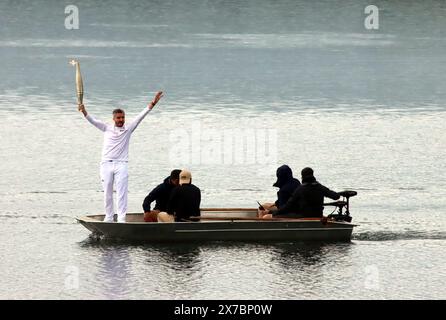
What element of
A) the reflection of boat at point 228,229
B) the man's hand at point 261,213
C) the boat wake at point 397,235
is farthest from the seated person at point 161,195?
the boat wake at point 397,235

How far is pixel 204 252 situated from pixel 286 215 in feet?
5.86

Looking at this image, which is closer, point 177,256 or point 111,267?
point 111,267

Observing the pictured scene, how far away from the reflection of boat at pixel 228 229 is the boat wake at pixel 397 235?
784mm

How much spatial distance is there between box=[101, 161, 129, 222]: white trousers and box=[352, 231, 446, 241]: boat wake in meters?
4.09

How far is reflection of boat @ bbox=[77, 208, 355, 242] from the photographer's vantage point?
24.0 m

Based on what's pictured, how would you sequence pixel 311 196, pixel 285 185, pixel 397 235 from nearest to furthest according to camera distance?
pixel 311 196
pixel 285 185
pixel 397 235

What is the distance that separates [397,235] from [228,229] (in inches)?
127

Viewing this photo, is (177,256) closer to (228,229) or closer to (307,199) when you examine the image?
(228,229)

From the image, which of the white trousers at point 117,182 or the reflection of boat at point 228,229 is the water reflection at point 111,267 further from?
the white trousers at point 117,182

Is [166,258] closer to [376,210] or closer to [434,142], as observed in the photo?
[376,210]

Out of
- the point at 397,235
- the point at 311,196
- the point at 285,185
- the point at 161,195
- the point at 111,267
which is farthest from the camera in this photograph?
the point at 397,235

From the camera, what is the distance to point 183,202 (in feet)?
79.5

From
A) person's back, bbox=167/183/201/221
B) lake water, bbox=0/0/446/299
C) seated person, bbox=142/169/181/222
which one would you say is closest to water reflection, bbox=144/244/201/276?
lake water, bbox=0/0/446/299

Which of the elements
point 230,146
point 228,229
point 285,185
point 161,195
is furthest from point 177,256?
point 230,146
